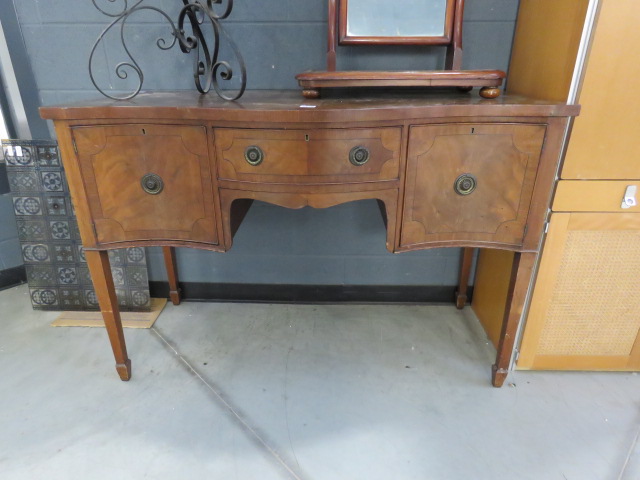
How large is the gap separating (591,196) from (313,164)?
87 cm

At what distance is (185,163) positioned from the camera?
118cm

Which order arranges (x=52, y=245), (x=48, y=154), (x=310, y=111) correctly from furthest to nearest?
1. (x=52, y=245)
2. (x=48, y=154)
3. (x=310, y=111)

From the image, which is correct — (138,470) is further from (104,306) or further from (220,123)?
(220,123)

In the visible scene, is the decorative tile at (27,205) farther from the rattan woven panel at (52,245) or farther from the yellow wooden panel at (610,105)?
the yellow wooden panel at (610,105)

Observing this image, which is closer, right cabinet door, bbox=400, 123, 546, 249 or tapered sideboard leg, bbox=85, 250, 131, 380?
right cabinet door, bbox=400, 123, 546, 249

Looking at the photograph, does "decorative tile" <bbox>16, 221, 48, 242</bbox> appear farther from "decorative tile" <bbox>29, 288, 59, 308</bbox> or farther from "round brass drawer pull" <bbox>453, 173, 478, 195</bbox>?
"round brass drawer pull" <bbox>453, 173, 478, 195</bbox>

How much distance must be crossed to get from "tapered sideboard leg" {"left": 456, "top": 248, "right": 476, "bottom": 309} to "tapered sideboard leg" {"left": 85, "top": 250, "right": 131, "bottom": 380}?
1.41m

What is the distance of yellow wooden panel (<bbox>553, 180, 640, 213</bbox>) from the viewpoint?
1265mm

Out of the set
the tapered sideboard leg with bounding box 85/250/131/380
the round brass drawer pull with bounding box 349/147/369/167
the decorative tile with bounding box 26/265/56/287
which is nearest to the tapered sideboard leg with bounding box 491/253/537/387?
the round brass drawer pull with bounding box 349/147/369/167

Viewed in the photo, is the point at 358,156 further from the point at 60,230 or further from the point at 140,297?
the point at 60,230

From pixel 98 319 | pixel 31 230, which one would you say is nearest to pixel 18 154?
pixel 31 230

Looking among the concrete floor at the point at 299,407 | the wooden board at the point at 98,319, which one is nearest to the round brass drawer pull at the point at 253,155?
the concrete floor at the point at 299,407

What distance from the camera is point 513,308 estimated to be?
137 centimetres

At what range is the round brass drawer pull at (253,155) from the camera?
3.71 ft
